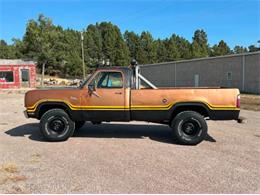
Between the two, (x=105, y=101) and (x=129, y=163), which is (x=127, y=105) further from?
(x=129, y=163)

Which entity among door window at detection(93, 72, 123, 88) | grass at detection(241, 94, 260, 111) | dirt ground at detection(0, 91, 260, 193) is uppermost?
door window at detection(93, 72, 123, 88)

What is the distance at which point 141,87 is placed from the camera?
8.48 meters

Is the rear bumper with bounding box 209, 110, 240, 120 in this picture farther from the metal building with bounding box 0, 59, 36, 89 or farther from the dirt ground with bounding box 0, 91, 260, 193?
the metal building with bounding box 0, 59, 36, 89

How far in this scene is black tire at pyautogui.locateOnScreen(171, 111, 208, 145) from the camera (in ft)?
25.8

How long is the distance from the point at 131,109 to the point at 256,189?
4.00 metres

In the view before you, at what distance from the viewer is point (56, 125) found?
831 cm

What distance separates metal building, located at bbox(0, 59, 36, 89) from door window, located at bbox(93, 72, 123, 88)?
3394 centimetres

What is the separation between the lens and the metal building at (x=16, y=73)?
39750mm

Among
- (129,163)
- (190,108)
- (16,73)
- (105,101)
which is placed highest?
(16,73)

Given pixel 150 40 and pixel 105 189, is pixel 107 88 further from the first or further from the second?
pixel 150 40

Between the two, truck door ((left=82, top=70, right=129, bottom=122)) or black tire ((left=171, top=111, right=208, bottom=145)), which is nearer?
black tire ((left=171, top=111, right=208, bottom=145))

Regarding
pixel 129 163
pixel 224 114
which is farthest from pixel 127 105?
pixel 224 114

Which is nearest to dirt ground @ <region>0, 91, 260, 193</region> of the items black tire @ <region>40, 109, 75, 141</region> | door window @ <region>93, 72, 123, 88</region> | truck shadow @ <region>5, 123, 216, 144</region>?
truck shadow @ <region>5, 123, 216, 144</region>

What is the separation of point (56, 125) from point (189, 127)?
Result: 3.38m
